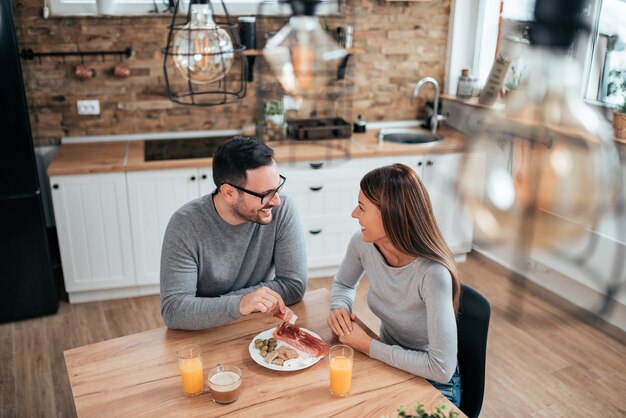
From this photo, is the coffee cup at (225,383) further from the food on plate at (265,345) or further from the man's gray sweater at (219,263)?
the man's gray sweater at (219,263)

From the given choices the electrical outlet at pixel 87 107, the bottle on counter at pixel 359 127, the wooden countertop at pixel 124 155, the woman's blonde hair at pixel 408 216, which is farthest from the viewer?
the bottle on counter at pixel 359 127

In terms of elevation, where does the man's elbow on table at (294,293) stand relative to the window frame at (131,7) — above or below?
below

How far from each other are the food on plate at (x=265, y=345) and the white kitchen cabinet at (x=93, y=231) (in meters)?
1.85

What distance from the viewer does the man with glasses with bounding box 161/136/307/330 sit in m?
1.70

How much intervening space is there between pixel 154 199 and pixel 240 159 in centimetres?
157

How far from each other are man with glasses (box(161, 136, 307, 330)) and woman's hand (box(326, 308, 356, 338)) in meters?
0.15

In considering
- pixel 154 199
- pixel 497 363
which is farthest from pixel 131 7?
pixel 497 363

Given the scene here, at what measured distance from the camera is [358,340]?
5.28 ft

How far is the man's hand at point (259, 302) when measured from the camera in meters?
1.64

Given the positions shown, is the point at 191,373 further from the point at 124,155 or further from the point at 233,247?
the point at 124,155

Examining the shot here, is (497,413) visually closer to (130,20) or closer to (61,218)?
(61,218)

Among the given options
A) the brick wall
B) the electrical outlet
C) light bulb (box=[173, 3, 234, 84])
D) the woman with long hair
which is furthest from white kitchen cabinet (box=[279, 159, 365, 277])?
light bulb (box=[173, 3, 234, 84])

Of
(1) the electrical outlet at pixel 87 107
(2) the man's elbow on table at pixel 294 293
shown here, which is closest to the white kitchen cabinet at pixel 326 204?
(1) the electrical outlet at pixel 87 107

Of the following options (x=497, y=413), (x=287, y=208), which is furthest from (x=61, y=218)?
(x=497, y=413)
